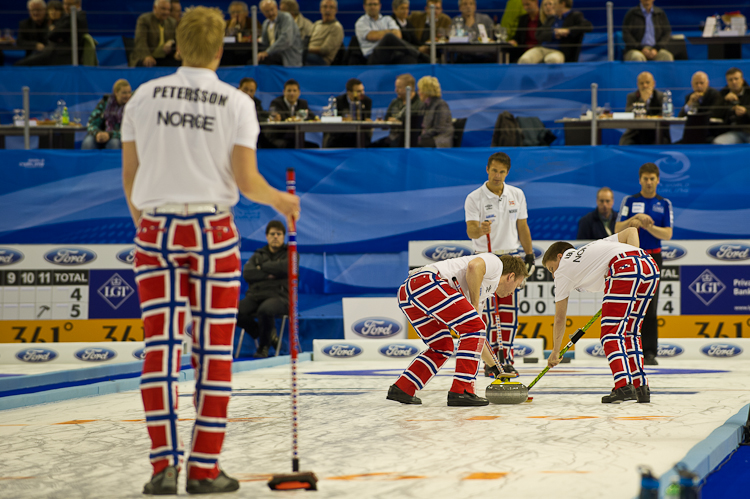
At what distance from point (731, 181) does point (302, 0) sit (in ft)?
28.8

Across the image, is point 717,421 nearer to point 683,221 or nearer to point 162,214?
point 162,214

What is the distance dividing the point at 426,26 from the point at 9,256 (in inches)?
259

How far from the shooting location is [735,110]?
31.3 ft

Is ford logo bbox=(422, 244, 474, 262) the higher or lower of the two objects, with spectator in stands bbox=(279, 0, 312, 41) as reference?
lower

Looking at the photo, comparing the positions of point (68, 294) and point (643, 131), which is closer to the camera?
point (68, 294)

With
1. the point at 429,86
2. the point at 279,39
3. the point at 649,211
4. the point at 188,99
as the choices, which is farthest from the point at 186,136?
the point at 279,39

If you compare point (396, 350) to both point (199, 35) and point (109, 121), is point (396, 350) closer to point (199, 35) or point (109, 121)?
point (109, 121)

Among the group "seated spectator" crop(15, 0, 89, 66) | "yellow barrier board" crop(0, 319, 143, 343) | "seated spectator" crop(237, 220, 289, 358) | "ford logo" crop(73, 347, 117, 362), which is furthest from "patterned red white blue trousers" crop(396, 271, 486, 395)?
"seated spectator" crop(15, 0, 89, 66)

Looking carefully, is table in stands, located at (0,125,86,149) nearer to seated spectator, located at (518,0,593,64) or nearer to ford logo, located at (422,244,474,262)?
ford logo, located at (422,244,474,262)

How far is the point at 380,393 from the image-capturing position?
5504 mm

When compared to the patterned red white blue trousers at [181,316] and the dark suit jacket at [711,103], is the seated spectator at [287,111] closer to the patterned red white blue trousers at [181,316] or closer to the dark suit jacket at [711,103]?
the dark suit jacket at [711,103]

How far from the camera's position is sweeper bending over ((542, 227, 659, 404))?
15.6 ft

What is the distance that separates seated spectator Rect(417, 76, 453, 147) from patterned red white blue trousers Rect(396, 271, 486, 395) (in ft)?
16.8

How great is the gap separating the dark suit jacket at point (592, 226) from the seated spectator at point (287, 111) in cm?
359
